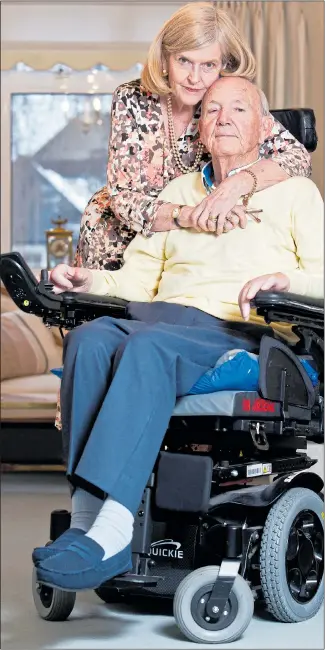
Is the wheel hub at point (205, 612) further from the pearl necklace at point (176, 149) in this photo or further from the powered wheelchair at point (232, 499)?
the pearl necklace at point (176, 149)

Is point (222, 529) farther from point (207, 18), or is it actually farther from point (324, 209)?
point (207, 18)

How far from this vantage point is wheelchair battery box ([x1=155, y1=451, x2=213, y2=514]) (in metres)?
1.81

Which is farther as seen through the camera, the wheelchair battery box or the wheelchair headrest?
the wheelchair headrest

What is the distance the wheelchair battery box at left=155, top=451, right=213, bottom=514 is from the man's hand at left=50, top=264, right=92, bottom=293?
45cm

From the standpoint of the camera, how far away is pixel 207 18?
2.26 metres

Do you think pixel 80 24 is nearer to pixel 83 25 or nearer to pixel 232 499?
pixel 83 25

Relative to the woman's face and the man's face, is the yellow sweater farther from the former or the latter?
the woman's face

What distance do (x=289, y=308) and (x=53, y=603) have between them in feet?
2.40

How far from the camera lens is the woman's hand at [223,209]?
6.78 feet

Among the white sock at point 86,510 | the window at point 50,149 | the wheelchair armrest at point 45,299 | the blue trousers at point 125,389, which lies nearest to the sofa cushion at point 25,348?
the window at point 50,149

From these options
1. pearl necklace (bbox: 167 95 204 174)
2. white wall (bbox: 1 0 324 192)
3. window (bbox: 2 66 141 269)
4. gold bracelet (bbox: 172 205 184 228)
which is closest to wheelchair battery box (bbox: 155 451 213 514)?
gold bracelet (bbox: 172 205 184 228)

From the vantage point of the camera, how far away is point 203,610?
5.92 feet

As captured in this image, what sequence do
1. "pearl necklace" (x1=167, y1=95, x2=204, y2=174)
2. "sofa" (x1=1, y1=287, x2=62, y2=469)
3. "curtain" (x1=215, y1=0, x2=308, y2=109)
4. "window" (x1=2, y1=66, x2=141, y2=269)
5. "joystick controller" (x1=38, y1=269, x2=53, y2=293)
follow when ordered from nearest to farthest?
"joystick controller" (x1=38, y1=269, x2=53, y2=293) → "pearl necklace" (x1=167, y1=95, x2=204, y2=174) → "sofa" (x1=1, y1=287, x2=62, y2=469) → "curtain" (x1=215, y1=0, x2=308, y2=109) → "window" (x1=2, y1=66, x2=141, y2=269)

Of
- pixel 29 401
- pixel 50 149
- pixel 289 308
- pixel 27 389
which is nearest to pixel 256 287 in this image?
pixel 289 308
